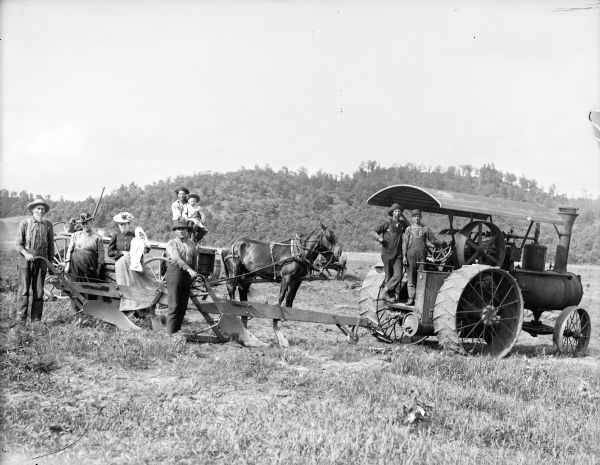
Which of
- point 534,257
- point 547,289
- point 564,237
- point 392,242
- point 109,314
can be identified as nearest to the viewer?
point 109,314

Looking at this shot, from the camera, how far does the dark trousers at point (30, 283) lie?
29.6 feet

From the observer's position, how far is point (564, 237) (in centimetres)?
1083

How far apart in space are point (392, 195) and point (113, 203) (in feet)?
164

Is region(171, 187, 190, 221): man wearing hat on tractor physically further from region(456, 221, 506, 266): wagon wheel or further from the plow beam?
region(456, 221, 506, 266): wagon wheel

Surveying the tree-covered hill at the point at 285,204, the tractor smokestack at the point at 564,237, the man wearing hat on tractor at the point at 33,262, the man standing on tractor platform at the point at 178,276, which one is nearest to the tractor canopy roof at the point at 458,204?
the tractor smokestack at the point at 564,237

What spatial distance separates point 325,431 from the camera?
4930 millimetres

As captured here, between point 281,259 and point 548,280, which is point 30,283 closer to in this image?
point 281,259

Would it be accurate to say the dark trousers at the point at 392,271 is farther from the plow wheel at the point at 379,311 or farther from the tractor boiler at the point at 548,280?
the tractor boiler at the point at 548,280

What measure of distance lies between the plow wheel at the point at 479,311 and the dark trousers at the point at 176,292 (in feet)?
12.4

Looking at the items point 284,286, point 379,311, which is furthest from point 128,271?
point 379,311

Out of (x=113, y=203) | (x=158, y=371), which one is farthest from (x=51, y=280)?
(x=113, y=203)

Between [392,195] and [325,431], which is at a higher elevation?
[392,195]

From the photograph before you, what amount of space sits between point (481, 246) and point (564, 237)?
2430mm

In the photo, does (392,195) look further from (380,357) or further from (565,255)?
(565,255)
